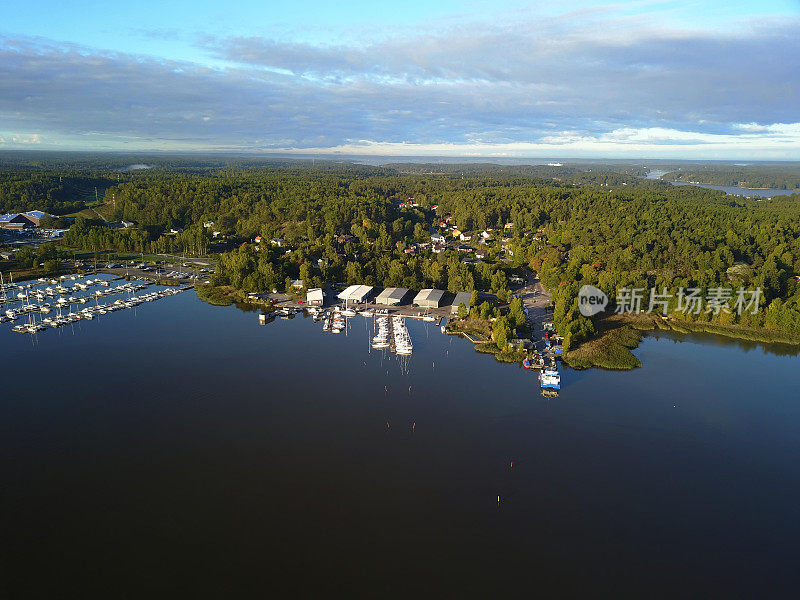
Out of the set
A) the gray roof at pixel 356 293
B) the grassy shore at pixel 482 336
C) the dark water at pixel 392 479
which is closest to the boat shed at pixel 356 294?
the gray roof at pixel 356 293

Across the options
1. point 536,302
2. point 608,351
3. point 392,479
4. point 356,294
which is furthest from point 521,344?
point 356,294

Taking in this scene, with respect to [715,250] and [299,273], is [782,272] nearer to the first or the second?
[715,250]

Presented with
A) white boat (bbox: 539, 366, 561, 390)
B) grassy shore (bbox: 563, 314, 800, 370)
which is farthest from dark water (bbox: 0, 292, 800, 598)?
grassy shore (bbox: 563, 314, 800, 370)

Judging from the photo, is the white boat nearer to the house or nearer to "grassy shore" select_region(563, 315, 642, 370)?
"grassy shore" select_region(563, 315, 642, 370)

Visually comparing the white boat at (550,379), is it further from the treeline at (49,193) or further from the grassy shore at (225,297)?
the treeline at (49,193)

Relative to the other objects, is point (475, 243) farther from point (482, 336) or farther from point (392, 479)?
point (392, 479)

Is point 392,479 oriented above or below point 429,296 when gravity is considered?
below
